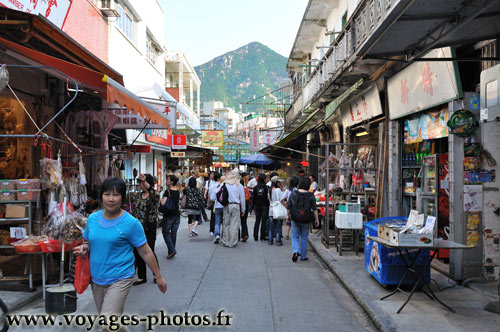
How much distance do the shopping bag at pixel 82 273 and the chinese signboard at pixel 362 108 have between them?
9182 mm

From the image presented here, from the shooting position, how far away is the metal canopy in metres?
5.25

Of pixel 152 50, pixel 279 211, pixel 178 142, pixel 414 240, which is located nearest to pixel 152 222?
pixel 414 240

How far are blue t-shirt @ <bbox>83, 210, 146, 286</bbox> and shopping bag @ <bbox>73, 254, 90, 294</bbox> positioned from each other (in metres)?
0.06

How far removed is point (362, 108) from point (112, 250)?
10513mm

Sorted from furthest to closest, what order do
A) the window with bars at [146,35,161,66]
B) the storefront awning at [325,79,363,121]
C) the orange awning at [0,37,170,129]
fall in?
the window with bars at [146,35,161,66] < the storefront awning at [325,79,363,121] < the orange awning at [0,37,170,129]

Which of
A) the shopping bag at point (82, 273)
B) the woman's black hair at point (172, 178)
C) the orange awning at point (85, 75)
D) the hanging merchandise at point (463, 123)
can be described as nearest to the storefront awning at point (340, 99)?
the hanging merchandise at point (463, 123)

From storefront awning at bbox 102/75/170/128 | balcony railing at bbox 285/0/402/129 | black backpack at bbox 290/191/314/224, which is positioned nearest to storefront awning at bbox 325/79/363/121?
balcony railing at bbox 285/0/402/129

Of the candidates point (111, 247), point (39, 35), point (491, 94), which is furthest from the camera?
point (39, 35)

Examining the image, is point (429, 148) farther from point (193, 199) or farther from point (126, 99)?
point (193, 199)

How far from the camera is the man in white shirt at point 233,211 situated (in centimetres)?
1144

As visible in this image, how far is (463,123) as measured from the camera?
23.0ft

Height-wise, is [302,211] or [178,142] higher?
[178,142]

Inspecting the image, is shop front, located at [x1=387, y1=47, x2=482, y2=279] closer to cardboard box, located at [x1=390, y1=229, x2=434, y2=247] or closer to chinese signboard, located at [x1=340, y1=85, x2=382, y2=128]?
chinese signboard, located at [x1=340, y1=85, x2=382, y2=128]

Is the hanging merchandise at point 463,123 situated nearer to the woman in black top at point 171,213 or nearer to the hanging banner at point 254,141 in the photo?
the woman in black top at point 171,213
